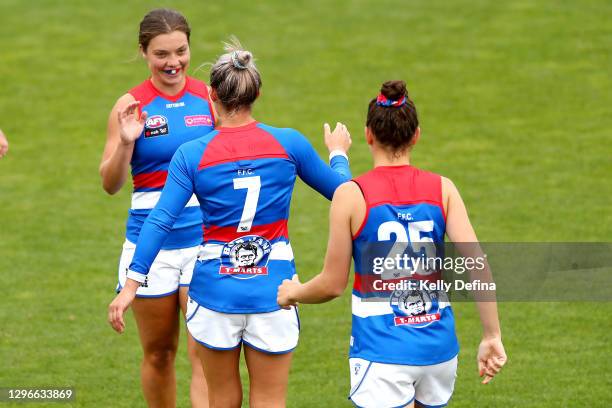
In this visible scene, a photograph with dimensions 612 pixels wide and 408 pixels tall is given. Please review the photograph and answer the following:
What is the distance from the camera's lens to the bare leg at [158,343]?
7.20m

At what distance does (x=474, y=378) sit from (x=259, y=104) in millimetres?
7761

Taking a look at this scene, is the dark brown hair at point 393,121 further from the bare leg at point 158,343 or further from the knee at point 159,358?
the knee at point 159,358

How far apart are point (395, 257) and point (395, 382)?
0.60 metres

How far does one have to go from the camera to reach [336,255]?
546 cm

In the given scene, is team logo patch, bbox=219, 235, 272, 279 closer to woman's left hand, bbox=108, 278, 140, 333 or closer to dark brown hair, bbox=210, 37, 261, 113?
woman's left hand, bbox=108, 278, 140, 333

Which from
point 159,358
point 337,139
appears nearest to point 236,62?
point 337,139

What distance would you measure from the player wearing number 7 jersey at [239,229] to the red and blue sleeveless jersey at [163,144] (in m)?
0.95

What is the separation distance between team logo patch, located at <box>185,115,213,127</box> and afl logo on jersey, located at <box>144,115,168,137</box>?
0.14m

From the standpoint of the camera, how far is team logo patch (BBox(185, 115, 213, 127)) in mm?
7121

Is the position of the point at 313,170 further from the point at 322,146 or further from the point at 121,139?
the point at 322,146

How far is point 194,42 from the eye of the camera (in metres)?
17.5

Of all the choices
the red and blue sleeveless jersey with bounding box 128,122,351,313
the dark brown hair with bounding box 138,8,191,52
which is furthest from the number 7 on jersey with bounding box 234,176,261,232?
the dark brown hair with bounding box 138,8,191,52

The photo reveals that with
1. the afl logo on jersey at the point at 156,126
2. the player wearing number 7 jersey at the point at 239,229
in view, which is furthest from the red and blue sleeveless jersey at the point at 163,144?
the player wearing number 7 jersey at the point at 239,229

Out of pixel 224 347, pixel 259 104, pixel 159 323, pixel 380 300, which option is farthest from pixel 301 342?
pixel 259 104
